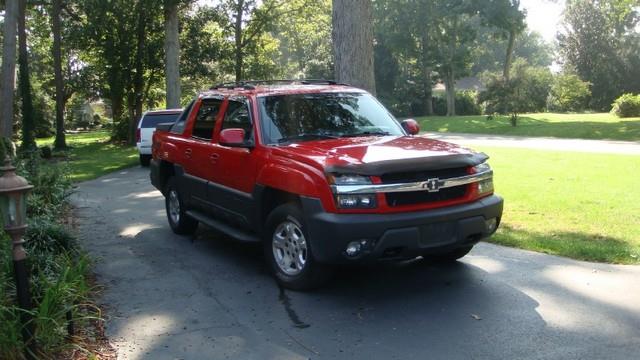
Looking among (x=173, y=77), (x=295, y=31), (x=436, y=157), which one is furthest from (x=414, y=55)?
(x=436, y=157)

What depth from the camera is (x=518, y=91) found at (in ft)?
138

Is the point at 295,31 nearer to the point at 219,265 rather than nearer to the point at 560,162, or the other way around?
the point at 560,162

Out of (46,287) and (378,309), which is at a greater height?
(46,287)

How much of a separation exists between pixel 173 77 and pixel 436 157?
2074cm

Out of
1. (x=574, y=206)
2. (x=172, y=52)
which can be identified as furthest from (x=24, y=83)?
(x=574, y=206)

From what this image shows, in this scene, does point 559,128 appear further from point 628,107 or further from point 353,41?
point 353,41

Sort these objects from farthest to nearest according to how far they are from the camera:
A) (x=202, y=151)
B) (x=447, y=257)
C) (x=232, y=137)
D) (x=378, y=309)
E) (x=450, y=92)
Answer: (x=450, y=92), (x=202, y=151), (x=447, y=257), (x=232, y=137), (x=378, y=309)

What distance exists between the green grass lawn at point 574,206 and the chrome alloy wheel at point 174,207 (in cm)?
425

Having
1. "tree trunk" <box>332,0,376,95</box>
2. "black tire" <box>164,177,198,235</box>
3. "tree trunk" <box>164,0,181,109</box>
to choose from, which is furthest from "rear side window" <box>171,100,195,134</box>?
"tree trunk" <box>164,0,181,109</box>

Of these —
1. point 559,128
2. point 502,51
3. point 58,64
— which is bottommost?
point 559,128

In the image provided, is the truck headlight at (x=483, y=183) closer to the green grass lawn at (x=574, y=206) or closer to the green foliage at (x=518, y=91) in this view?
the green grass lawn at (x=574, y=206)

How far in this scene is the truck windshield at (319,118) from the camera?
639cm

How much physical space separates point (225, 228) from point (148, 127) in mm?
13263

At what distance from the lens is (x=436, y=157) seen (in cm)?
549
